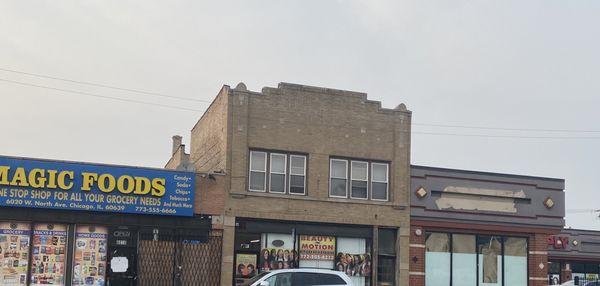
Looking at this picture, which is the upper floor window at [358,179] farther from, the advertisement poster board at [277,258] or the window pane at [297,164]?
the advertisement poster board at [277,258]

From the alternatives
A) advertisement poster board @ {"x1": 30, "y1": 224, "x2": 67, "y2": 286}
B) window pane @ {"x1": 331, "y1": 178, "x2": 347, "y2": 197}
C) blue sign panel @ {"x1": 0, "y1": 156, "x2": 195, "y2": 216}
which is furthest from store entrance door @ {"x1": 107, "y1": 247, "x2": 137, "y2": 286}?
window pane @ {"x1": 331, "y1": 178, "x2": 347, "y2": 197}

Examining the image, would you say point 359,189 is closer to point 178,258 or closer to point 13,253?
point 178,258

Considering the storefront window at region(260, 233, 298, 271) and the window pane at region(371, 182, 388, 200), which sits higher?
the window pane at region(371, 182, 388, 200)

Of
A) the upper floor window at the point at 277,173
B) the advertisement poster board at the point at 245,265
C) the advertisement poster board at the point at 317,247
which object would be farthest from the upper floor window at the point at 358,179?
the advertisement poster board at the point at 245,265

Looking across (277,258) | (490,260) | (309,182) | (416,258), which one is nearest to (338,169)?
(309,182)

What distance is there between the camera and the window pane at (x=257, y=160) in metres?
26.6

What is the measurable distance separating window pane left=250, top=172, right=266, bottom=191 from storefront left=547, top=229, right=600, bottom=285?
701 inches

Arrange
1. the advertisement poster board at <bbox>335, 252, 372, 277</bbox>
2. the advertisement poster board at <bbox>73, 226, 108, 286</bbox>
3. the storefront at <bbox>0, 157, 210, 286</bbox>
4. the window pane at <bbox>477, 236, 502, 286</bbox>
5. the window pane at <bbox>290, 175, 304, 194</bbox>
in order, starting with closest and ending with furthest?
1. the storefront at <bbox>0, 157, 210, 286</bbox>
2. the advertisement poster board at <bbox>73, 226, 108, 286</bbox>
3. the window pane at <bbox>290, 175, 304, 194</bbox>
4. the advertisement poster board at <bbox>335, 252, 372, 277</bbox>
5. the window pane at <bbox>477, 236, 502, 286</bbox>

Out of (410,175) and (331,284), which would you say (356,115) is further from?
(331,284)

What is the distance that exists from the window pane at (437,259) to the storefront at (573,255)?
10722 mm

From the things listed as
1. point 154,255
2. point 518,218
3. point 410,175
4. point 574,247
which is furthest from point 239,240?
point 574,247

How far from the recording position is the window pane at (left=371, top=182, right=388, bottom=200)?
2811cm

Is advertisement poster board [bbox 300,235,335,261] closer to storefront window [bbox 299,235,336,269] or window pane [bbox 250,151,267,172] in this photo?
storefront window [bbox 299,235,336,269]

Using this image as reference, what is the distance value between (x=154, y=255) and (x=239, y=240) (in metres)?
3.03
